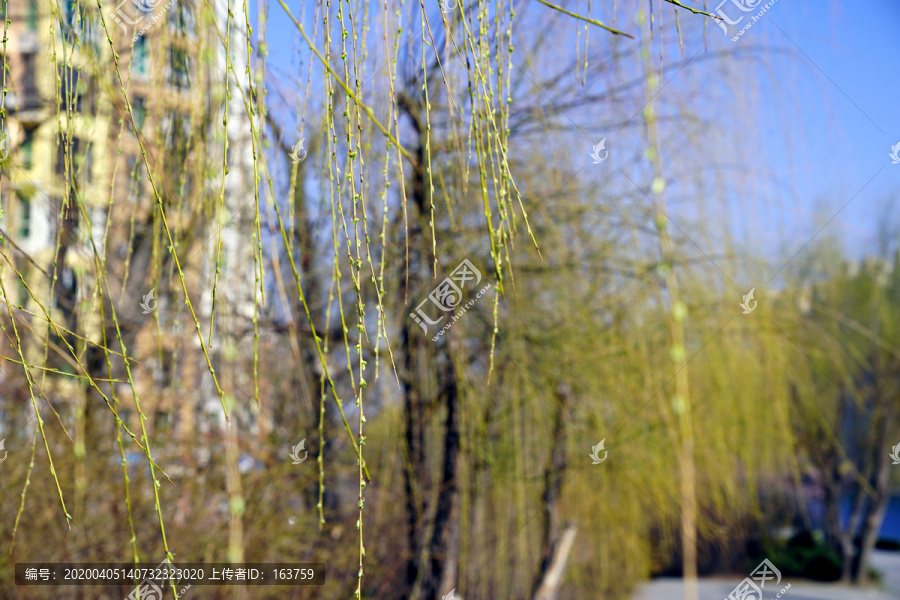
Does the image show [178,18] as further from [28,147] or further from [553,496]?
[28,147]

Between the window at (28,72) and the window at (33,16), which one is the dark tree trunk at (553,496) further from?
the window at (28,72)

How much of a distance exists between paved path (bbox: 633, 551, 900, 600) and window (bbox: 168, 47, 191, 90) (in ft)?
17.1

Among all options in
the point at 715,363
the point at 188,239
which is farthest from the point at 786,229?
the point at 188,239

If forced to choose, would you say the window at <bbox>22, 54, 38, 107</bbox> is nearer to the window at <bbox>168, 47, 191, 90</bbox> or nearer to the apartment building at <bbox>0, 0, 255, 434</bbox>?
the apartment building at <bbox>0, 0, 255, 434</bbox>

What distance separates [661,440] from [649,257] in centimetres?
56

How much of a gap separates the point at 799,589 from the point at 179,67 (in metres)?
8.39

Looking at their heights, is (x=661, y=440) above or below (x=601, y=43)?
below

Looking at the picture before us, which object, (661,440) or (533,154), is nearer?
(533,154)

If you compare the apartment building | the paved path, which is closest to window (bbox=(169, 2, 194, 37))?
the apartment building

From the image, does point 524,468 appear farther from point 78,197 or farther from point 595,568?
point 595,568

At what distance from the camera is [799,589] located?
24.9 ft

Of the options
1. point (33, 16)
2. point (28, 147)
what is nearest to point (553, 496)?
point (33, 16)

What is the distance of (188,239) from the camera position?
1.64m

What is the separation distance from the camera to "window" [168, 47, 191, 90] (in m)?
0.95
